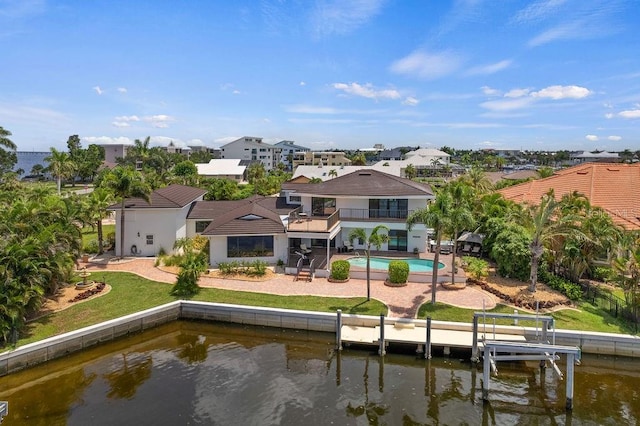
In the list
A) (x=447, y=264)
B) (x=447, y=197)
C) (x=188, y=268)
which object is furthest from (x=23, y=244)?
(x=447, y=264)

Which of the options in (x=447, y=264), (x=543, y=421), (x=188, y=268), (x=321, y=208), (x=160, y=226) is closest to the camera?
(x=543, y=421)

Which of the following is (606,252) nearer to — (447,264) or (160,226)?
(447,264)

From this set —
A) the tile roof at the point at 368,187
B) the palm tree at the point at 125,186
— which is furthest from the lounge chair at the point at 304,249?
the palm tree at the point at 125,186

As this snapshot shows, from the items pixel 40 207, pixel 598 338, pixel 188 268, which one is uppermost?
pixel 40 207

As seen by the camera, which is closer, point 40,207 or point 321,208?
point 40,207

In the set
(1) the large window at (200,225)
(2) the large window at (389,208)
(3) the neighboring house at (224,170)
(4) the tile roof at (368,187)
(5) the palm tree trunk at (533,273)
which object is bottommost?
(5) the palm tree trunk at (533,273)

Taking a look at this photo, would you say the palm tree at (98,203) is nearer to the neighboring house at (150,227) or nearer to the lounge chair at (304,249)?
the neighboring house at (150,227)

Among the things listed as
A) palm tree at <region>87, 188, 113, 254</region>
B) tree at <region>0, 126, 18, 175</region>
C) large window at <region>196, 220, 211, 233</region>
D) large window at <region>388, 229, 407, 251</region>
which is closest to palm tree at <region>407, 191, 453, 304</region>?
large window at <region>388, 229, 407, 251</region>

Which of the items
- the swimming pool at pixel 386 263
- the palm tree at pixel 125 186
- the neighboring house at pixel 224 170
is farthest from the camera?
the neighboring house at pixel 224 170

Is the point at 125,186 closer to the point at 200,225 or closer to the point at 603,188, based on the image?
the point at 200,225
